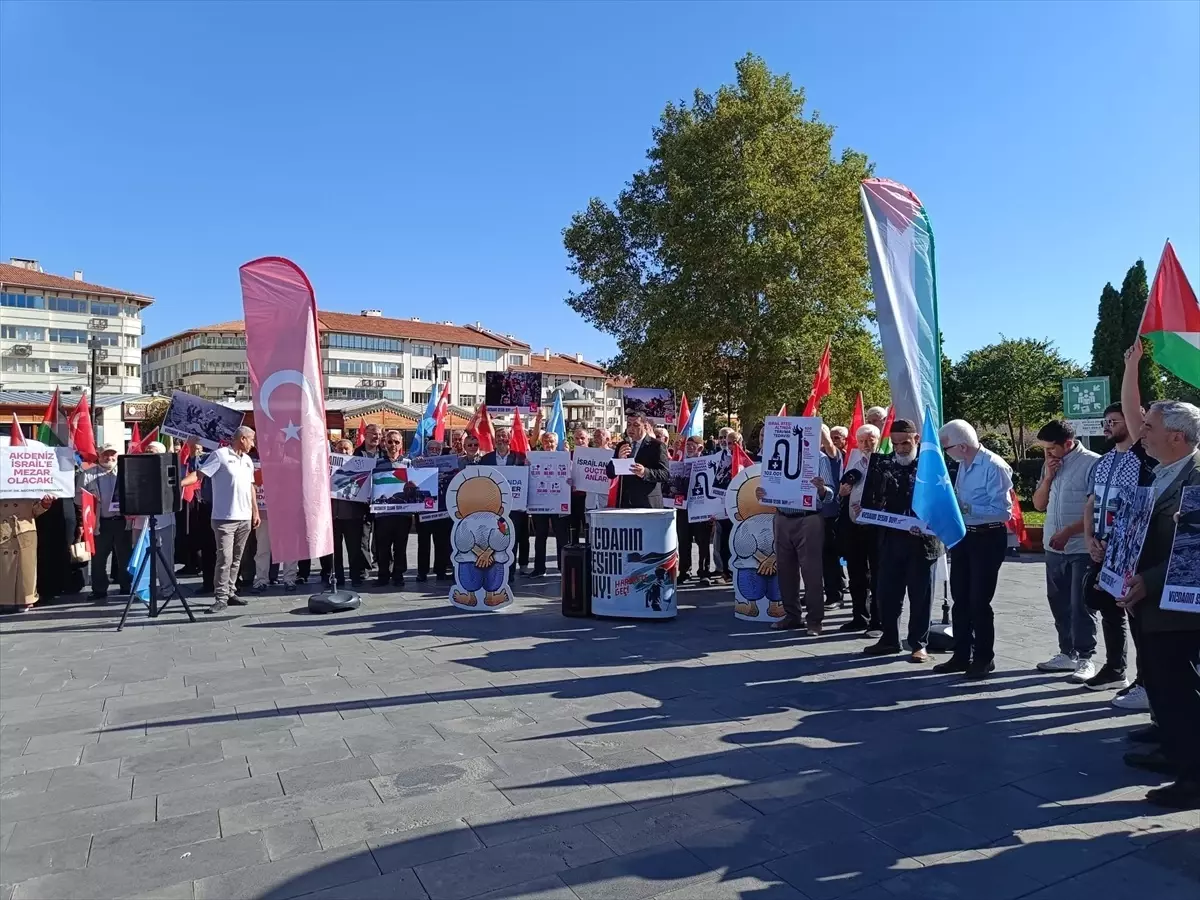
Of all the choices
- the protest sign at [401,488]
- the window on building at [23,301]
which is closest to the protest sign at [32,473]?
the protest sign at [401,488]

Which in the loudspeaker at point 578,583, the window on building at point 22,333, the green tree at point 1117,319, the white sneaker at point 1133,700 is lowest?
the white sneaker at point 1133,700

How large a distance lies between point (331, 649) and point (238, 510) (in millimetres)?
2831

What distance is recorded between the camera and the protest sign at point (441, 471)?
11.5 m

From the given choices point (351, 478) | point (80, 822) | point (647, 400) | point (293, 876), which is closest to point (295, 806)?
point (293, 876)

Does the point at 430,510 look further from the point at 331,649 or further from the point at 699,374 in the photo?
the point at 699,374

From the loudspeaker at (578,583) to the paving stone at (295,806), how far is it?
4.73m

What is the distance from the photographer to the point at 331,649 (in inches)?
304

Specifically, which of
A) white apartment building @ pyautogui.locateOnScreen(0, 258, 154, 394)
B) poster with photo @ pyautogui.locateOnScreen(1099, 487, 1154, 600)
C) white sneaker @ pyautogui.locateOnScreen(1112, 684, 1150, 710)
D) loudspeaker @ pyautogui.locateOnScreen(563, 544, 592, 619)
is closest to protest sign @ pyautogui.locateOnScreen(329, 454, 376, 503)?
loudspeaker @ pyautogui.locateOnScreen(563, 544, 592, 619)

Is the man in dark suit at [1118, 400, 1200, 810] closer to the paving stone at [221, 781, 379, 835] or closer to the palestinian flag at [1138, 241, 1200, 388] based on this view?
the palestinian flag at [1138, 241, 1200, 388]

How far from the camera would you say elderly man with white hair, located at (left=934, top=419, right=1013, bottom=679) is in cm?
626

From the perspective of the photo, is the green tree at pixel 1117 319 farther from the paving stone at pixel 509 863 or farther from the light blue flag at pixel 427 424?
the paving stone at pixel 509 863

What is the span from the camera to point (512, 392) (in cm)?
2069

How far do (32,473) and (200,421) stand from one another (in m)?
1.92

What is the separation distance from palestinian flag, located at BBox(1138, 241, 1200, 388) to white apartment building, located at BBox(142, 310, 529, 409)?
85.3 m
